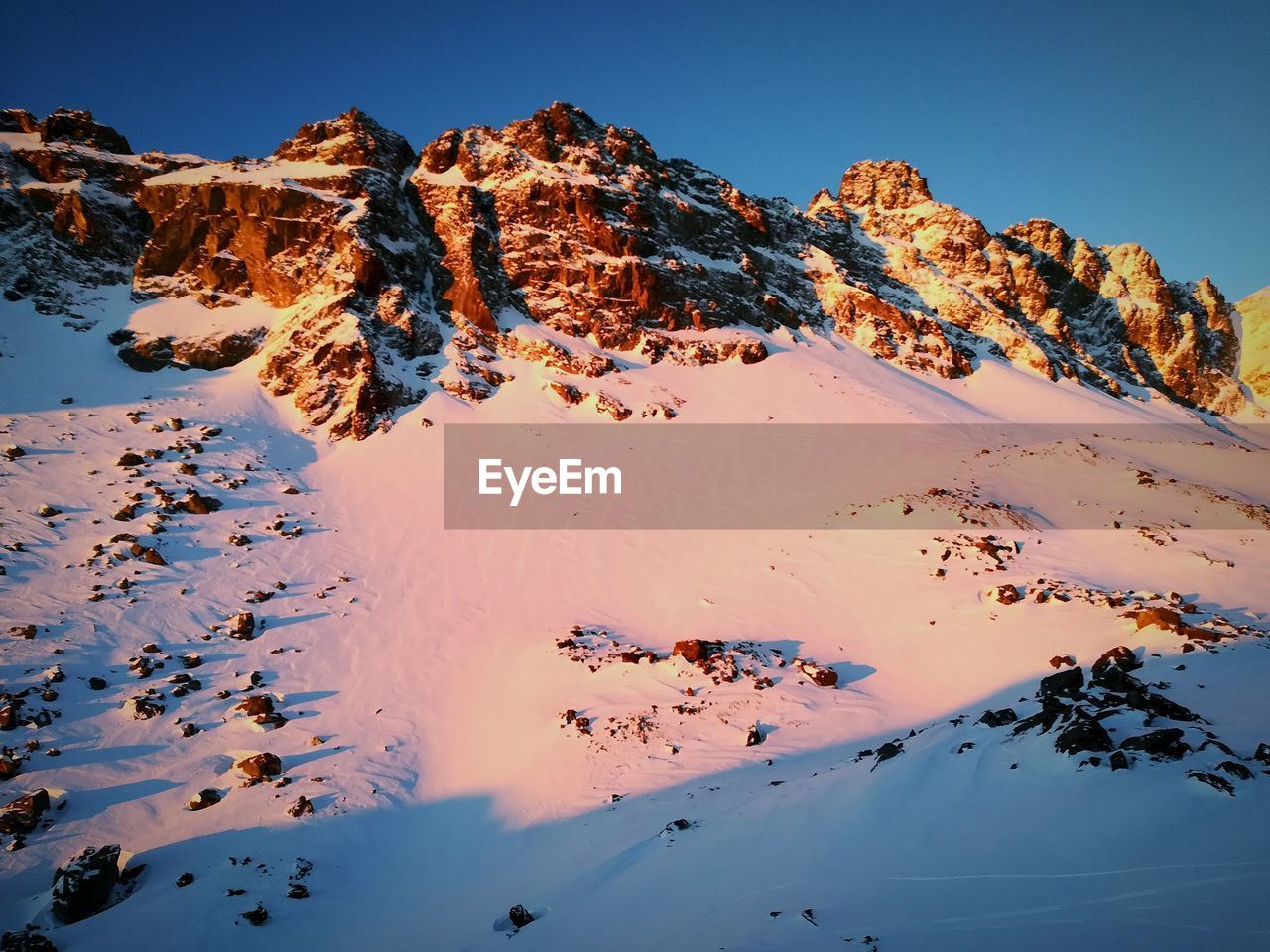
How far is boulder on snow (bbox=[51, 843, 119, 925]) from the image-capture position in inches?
309

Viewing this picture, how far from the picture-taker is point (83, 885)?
7996 mm

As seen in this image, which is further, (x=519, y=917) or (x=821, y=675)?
(x=821, y=675)

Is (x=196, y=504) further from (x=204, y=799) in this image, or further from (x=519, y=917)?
(x=519, y=917)

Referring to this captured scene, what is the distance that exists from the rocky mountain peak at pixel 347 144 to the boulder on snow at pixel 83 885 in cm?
4806

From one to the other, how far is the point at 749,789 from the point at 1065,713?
5.06 m

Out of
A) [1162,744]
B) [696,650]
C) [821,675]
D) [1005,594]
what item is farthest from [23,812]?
[1005,594]

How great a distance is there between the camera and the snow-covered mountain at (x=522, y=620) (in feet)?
19.9

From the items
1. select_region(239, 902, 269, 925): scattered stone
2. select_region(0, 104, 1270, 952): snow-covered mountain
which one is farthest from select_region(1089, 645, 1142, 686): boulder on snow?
select_region(239, 902, 269, 925): scattered stone

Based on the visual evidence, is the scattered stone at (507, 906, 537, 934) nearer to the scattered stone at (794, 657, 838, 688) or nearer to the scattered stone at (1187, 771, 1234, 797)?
the scattered stone at (1187, 771, 1234, 797)

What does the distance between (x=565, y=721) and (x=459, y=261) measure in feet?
121

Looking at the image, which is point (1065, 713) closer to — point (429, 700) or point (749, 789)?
point (749, 789)

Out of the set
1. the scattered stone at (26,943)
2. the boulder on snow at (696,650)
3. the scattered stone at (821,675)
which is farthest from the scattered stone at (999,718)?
the scattered stone at (26,943)

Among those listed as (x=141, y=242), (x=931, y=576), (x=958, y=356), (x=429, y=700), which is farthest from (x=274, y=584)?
(x=958, y=356)

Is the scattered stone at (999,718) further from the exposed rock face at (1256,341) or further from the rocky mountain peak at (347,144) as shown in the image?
the exposed rock face at (1256,341)
